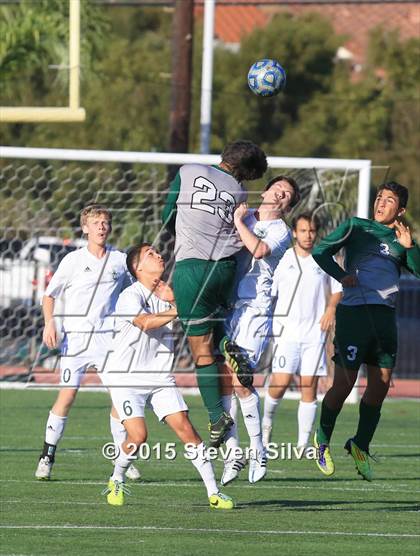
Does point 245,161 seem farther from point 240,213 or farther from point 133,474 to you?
point 133,474

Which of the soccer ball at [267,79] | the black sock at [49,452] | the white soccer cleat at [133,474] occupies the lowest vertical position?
the white soccer cleat at [133,474]

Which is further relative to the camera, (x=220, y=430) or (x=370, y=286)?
(x=370, y=286)

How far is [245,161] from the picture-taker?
9734 mm

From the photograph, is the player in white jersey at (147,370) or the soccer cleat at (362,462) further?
the soccer cleat at (362,462)

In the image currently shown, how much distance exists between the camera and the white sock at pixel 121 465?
9.70 m

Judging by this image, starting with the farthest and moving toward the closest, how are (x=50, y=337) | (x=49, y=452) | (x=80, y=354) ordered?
(x=80, y=354) < (x=49, y=452) < (x=50, y=337)

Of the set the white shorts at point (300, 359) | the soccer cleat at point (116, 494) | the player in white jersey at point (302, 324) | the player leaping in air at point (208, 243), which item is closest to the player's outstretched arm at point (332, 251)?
the player leaping in air at point (208, 243)

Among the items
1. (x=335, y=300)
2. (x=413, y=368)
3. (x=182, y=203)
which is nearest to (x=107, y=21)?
(x=413, y=368)

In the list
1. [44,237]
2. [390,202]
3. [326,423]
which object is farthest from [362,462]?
[44,237]

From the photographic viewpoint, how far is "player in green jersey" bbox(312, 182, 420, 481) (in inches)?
396

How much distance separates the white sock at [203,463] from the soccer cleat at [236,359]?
652 millimetres

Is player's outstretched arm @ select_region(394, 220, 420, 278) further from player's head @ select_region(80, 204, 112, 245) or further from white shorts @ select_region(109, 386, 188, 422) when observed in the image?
player's head @ select_region(80, 204, 112, 245)

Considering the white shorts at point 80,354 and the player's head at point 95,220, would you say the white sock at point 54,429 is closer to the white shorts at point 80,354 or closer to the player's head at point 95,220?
the white shorts at point 80,354

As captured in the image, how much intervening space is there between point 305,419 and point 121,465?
3849mm
